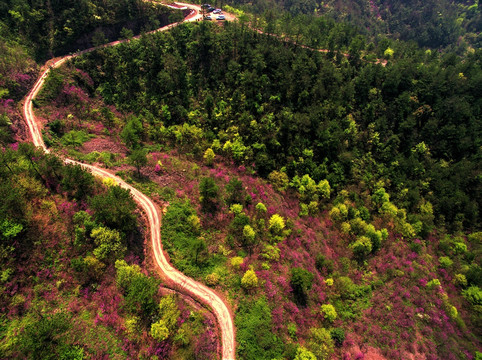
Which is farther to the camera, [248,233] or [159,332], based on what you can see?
[248,233]

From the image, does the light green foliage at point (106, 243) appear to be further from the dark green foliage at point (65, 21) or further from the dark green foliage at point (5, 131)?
the dark green foliage at point (65, 21)

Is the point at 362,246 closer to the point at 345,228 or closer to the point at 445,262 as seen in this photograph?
the point at 345,228

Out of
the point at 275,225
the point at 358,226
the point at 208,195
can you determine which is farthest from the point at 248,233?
the point at 358,226

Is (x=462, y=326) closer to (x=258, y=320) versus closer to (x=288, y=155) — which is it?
(x=258, y=320)

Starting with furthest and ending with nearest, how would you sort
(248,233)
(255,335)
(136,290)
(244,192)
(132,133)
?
1. (132,133)
2. (244,192)
3. (248,233)
4. (255,335)
5. (136,290)

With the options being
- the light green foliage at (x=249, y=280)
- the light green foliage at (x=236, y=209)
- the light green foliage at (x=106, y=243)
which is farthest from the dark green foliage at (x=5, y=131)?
the light green foliage at (x=249, y=280)

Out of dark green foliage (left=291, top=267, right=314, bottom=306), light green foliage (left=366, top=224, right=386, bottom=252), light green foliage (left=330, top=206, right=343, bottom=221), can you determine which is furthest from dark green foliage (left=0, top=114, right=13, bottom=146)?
light green foliage (left=366, top=224, right=386, bottom=252)

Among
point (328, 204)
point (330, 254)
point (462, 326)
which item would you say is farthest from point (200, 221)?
point (462, 326)
